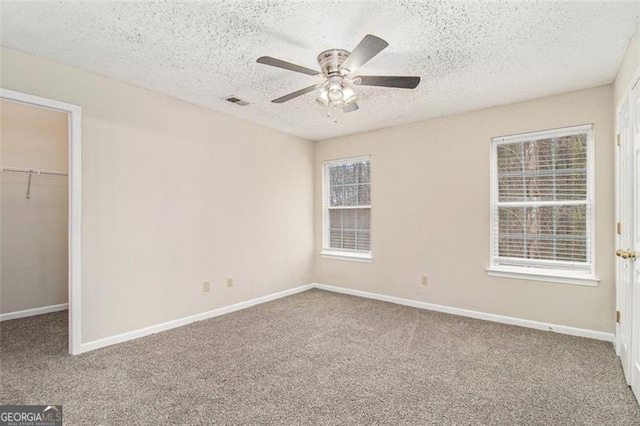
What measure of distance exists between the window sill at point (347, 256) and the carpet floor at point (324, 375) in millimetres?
1334

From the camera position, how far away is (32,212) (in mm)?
3984

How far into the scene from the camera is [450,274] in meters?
4.02

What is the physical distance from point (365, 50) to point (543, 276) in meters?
3.00

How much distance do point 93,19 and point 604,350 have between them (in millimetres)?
4728

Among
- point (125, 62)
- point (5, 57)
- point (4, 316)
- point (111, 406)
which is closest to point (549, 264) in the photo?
point (111, 406)

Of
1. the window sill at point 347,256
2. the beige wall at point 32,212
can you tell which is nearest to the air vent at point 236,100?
the beige wall at point 32,212

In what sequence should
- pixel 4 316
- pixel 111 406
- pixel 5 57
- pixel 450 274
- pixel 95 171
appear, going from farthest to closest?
pixel 450 274 < pixel 4 316 < pixel 95 171 < pixel 5 57 < pixel 111 406

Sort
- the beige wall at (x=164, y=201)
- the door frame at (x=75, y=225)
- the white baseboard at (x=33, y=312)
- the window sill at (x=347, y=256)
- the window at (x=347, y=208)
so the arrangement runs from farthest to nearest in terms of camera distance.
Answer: the window at (x=347, y=208) < the window sill at (x=347, y=256) < the white baseboard at (x=33, y=312) < the beige wall at (x=164, y=201) < the door frame at (x=75, y=225)

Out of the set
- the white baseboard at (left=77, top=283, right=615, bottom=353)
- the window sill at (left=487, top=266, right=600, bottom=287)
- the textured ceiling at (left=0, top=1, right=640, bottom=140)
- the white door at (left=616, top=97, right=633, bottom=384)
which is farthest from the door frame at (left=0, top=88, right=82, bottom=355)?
the white door at (left=616, top=97, right=633, bottom=384)

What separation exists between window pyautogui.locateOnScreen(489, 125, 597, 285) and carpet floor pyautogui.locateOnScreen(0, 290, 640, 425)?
2.38 ft

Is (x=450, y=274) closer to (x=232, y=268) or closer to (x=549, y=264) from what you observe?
(x=549, y=264)

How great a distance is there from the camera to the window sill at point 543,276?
3.16 meters

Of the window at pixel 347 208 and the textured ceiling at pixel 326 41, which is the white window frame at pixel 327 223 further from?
the textured ceiling at pixel 326 41

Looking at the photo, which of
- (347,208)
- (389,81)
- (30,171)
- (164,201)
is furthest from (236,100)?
(30,171)
